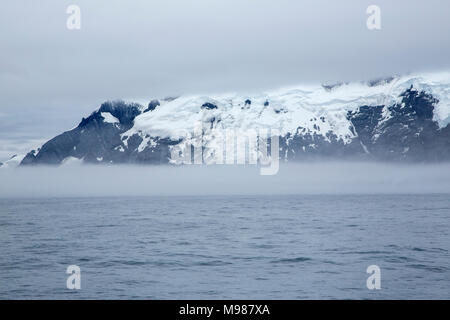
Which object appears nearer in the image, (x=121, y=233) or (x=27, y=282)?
(x=27, y=282)

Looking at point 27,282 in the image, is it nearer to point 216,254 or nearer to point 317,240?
point 216,254

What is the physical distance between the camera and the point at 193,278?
38281 mm

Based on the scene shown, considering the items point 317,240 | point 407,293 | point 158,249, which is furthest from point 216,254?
point 407,293

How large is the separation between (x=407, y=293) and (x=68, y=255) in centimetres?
3086

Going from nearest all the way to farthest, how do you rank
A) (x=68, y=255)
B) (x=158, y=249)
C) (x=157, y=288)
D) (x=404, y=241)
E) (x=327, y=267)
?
(x=157, y=288), (x=327, y=267), (x=68, y=255), (x=158, y=249), (x=404, y=241)

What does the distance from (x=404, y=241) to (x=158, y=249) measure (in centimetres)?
2629

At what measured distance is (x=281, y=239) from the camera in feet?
208

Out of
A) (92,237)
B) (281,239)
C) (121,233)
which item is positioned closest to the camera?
(281,239)
